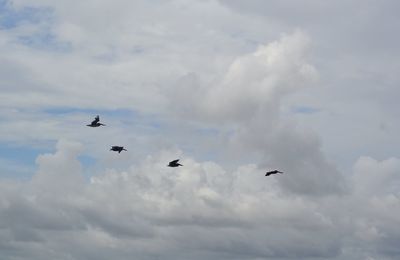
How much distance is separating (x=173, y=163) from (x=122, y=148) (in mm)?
15246

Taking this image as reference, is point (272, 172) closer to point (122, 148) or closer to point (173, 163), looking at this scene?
point (173, 163)

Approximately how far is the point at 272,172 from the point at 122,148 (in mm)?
42439

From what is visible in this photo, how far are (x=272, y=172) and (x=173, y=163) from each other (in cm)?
2738

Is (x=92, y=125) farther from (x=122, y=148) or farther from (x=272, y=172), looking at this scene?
(x=272, y=172)

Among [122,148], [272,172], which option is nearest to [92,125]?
[122,148]

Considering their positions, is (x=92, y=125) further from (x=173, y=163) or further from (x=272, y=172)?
(x=272, y=172)

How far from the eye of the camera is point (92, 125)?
171500mm

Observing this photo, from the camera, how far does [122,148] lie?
176000 millimetres

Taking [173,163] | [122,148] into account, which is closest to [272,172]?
[173,163]

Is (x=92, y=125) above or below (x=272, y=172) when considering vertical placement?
above

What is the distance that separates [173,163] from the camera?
173250mm

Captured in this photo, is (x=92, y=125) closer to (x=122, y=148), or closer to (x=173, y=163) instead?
(x=122, y=148)

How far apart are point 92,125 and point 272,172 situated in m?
50.5
